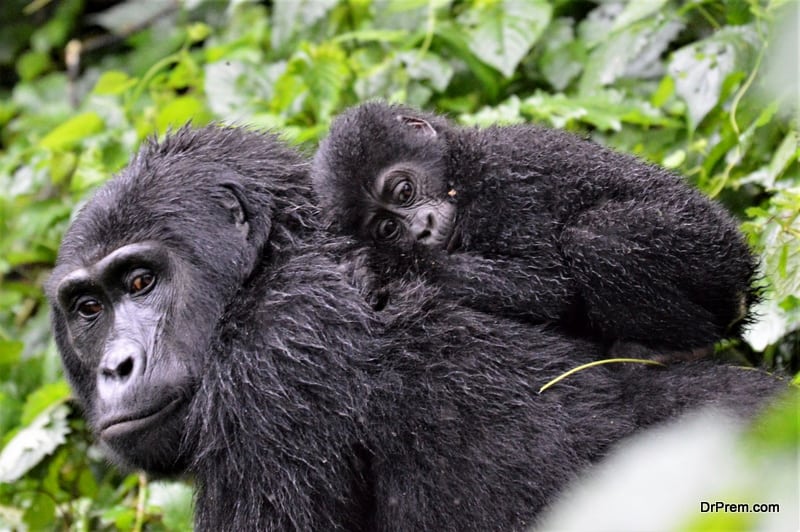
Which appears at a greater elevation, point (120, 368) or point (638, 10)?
point (120, 368)

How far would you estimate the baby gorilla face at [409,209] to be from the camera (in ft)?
10.6

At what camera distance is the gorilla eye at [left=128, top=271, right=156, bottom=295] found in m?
3.16

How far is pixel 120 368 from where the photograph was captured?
9.87 feet

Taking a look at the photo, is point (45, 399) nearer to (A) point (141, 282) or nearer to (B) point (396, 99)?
(A) point (141, 282)

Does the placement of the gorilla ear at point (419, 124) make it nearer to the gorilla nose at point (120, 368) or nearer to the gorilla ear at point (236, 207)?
the gorilla ear at point (236, 207)

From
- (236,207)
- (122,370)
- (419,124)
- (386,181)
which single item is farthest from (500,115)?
(122,370)

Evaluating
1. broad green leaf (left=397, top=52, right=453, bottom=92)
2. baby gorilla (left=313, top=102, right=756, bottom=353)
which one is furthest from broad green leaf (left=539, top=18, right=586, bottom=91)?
baby gorilla (left=313, top=102, right=756, bottom=353)

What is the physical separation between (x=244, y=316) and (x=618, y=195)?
1227 millimetres

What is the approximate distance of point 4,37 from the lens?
8.23m

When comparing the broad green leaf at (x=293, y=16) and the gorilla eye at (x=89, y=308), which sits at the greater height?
the gorilla eye at (x=89, y=308)

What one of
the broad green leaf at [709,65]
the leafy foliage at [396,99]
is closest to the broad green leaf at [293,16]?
the leafy foliage at [396,99]

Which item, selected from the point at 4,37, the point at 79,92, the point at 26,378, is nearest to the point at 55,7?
the point at 4,37

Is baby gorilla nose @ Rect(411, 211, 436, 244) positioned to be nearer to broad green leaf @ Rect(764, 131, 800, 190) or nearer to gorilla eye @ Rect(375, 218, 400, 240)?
gorilla eye @ Rect(375, 218, 400, 240)

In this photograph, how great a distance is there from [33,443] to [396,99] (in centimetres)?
235
